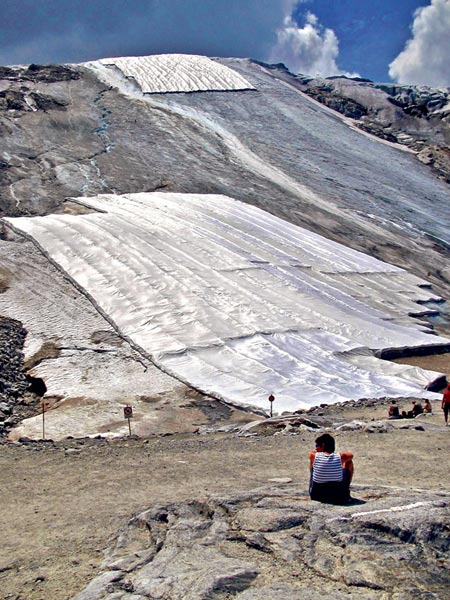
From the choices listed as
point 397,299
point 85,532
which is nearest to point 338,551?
point 85,532

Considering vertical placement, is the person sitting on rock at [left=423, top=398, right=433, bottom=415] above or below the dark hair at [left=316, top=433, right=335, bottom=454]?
above

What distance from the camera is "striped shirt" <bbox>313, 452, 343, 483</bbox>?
6.95 m

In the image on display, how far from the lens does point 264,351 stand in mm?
19688

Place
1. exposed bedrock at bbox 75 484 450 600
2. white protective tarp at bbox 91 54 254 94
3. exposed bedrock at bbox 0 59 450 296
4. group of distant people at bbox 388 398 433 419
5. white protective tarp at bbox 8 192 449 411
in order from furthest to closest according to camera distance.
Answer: white protective tarp at bbox 91 54 254 94 → exposed bedrock at bbox 0 59 450 296 → white protective tarp at bbox 8 192 449 411 → group of distant people at bbox 388 398 433 419 → exposed bedrock at bbox 75 484 450 600

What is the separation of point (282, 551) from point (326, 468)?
123cm

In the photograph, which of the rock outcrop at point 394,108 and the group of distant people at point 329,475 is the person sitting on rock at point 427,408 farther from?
the rock outcrop at point 394,108

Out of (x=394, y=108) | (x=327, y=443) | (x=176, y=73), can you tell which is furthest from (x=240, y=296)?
(x=394, y=108)

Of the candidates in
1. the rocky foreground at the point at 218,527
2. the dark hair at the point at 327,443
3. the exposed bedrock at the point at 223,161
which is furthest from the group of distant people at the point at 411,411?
the exposed bedrock at the point at 223,161

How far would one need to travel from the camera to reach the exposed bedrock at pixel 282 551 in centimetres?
536

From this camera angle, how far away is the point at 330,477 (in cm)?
694

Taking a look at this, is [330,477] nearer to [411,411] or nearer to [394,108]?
[411,411]

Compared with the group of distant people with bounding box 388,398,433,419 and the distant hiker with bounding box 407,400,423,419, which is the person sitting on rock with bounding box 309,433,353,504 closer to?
the group of distant people with bounding box 388,398,433,419

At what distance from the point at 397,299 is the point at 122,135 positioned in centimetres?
2047

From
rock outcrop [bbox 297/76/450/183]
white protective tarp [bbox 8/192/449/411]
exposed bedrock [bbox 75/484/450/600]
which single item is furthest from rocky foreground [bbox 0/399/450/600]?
rock outcrop [bbox 297/76/450/183]
